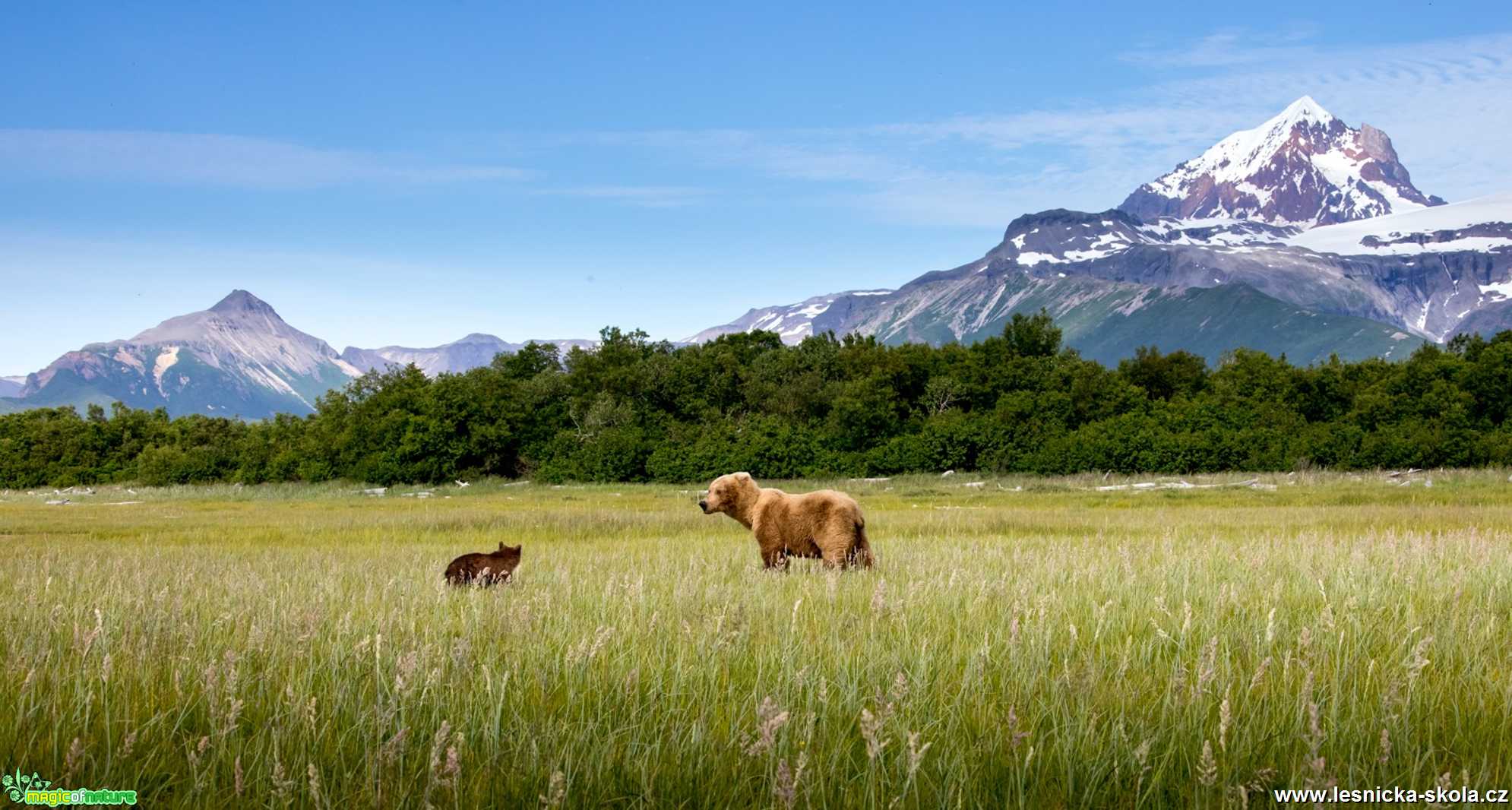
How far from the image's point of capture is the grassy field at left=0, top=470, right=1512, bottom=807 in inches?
149

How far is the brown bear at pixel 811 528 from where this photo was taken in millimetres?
11586

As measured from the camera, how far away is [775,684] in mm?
5094

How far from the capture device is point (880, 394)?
6819 cm

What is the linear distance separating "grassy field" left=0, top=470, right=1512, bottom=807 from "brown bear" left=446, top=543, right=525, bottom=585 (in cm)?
45

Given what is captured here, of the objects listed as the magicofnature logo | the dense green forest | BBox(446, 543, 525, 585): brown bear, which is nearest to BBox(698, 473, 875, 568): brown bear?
BBox(446, 543, 525, 585): brown bear

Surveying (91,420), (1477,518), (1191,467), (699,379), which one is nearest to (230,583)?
(1477,518)

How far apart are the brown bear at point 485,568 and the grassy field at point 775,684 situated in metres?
0.45

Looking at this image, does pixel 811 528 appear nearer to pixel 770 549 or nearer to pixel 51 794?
pixel 770 549

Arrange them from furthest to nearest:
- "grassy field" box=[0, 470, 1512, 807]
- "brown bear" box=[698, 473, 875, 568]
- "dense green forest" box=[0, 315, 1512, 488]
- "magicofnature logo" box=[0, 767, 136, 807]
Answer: "dense green forest" box=[0, 315, 1512, 488]
"brown bear" box=[698, 473, 875, 568]
"grassy field" box=[0, 470, 1512, 807]
"magicofnature logo" box=[0, 767, 136, 807]

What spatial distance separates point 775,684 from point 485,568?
6342 mm

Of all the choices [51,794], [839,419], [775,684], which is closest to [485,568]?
[775,684]

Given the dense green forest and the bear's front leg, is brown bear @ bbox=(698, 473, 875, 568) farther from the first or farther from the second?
the dense green forest

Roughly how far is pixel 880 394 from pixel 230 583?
60.3 metres

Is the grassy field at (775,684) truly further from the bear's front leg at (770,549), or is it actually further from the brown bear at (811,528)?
the bear's front leg at (770,549)
